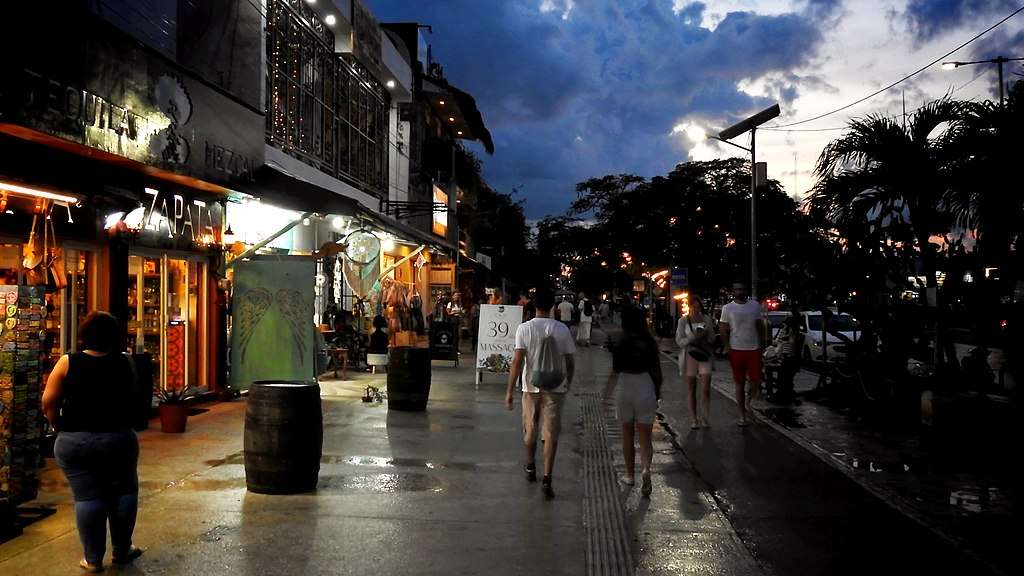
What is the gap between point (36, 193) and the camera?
880 centimetres

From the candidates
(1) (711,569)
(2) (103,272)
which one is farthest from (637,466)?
(2) (103,272)

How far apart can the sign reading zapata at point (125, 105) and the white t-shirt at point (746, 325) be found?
284 inches

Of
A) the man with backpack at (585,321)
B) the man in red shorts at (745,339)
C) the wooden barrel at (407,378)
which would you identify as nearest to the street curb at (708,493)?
the man in red shorts at (745,339)

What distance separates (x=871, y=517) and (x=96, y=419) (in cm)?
580

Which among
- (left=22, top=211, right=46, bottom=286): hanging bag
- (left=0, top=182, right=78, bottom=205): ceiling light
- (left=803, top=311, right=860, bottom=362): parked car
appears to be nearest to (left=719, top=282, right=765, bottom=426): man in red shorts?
(left=0, top=182, right=78, bottom=205): ceiling light

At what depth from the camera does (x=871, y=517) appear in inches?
288

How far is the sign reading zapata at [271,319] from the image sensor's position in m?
12.6

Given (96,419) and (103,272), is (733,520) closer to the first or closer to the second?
(96,419)

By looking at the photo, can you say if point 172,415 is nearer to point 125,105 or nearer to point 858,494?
point 125,105

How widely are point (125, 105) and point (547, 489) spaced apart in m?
6.28

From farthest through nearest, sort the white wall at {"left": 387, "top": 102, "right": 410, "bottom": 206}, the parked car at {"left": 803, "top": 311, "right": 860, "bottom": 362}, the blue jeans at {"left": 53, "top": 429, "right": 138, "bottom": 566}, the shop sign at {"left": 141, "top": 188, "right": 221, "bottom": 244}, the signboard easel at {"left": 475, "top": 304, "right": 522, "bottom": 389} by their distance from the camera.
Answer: the white wall at {"left": 387, "top": 102, "right": 410, "bottom": 206}
the parked car at {"left": 803, "top": 311, "right": 860, "bottom": 362}
the signboard easel at {"left": 475, "top": 304, "right": 522, "bottom": 389}
the shop sign at {"left": 141, "top": 188, "right": 221, "bottom": 244}
the blue jeans at {"left": 53, "top": 429, "right": 138, "bottom": 566}

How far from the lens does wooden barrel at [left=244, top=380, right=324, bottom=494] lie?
7.47 metres

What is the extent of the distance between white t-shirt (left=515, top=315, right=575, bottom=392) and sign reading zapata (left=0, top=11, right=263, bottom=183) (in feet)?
15.7

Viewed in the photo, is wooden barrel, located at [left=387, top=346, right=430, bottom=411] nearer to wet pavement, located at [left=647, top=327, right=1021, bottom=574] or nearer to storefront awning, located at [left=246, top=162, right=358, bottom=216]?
storefront awning, located at [left=246, top=162, right=358, bottom=216]
